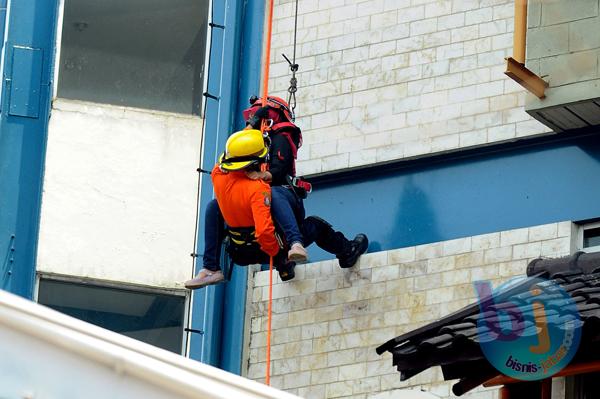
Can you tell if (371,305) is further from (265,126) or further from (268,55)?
(268,55)

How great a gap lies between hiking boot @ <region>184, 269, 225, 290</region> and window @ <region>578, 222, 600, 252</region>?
295 centimetres

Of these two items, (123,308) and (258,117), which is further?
(123,308)

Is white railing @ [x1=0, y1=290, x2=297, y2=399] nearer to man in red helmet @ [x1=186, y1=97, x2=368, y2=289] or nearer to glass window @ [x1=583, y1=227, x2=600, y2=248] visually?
man in red helmet @ [x1=186, y1=97, x2=368, y2=289]

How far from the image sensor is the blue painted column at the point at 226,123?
15.9 meters

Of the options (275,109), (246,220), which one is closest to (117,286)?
(246,220)

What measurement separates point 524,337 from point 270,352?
390 centimetres

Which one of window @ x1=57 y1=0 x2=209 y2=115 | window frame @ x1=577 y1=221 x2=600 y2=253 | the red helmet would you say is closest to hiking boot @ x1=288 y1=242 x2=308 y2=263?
the red helmet

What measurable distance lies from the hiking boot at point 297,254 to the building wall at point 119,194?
2.08m

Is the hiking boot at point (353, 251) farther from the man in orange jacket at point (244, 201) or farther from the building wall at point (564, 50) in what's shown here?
the building wall at point (564, 50)

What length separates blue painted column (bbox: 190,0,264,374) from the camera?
15938 millimetres

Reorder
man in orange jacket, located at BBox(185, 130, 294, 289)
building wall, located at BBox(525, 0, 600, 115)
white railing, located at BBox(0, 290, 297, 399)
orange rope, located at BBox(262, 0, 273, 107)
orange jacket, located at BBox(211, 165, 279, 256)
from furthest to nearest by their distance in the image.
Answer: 1. orange rope, located at BBox(262, 0, 273, 107)
2. orange jacket, located at BBox(211, 165, 279, 256)
3. man in orange jacket, located at BBox(185, 130, 294, 289)
4. building wall, located at BBox(525, 0, 600, 115)
5. white railing, located at BBox(0, 290, 297, 399)

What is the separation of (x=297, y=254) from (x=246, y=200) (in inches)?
25.9

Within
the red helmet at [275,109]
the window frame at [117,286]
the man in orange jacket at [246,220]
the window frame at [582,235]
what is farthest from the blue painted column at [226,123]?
the window frame at [582,235]

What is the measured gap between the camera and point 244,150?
14.2 meters
